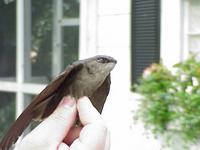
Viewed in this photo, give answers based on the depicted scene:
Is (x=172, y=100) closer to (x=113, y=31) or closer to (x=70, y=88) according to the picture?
(x=113, y=31)

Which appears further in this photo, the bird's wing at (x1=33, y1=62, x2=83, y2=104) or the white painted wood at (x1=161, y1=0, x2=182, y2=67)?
the white painted wood at (x1=161, y1=0, x2=182, y2=67)

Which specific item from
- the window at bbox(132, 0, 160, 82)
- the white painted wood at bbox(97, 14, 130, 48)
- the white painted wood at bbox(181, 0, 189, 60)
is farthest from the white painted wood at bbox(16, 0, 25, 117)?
the white painted wood at bbox(181, 0, 189, 60)

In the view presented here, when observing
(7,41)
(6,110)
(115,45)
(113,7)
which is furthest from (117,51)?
(6,110)

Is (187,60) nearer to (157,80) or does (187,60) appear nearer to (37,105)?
(157,80)

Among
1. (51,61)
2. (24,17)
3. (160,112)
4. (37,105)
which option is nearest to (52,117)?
(37,105)

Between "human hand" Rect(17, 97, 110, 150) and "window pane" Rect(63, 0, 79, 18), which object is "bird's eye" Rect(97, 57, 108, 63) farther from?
"window pane" Rect(63, 0, 79, 18)

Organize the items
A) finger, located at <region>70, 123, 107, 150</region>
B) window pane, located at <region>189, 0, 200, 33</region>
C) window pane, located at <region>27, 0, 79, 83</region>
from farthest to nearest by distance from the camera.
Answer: window pane, located at <region>27, 0, 79, 83</region> < window pane, located at <region>189, 0, 200, 33</region> < finger, located at <region>70, 123, 107, 150</region>

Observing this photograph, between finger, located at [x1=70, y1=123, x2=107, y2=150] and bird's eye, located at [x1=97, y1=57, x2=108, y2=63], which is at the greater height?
bird's eye, located at [x1=97, y1=57, x2=108, y2=63]
